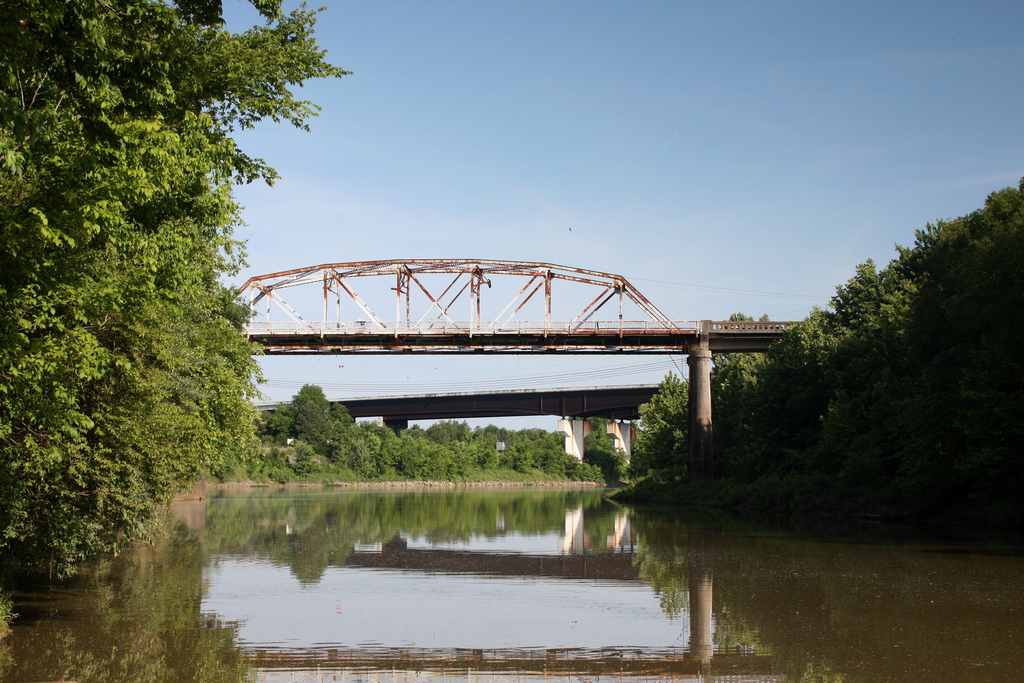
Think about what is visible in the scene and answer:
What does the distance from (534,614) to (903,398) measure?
118 ft

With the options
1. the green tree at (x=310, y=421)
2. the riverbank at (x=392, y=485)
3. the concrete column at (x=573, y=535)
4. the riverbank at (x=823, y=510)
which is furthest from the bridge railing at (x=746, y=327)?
the green tree at (x=310, y=421)

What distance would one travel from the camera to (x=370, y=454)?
154 metres

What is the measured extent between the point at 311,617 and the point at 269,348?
70332 millimetres

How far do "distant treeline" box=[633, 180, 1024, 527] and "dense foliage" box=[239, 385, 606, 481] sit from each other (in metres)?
66.0

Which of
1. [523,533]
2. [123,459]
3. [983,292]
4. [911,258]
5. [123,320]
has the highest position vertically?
[911,258]

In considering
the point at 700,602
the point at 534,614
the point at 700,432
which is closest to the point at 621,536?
the point at 700,602

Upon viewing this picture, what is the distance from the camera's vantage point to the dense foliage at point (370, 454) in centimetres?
14125

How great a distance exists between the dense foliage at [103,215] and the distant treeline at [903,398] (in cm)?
2965

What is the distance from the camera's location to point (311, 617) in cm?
2214

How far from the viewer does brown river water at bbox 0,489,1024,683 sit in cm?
1702

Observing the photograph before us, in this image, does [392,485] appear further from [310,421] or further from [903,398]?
[903,398]

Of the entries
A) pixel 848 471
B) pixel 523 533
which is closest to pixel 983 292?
pixel 848 471

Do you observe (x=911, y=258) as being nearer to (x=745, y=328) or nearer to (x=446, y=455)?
(x=745, y=328)

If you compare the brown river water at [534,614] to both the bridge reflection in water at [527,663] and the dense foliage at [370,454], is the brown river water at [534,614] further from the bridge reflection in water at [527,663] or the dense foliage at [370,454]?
the dense foliage at [370,454]
